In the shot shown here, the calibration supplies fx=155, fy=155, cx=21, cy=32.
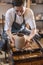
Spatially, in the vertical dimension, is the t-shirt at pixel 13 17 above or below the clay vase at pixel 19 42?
above

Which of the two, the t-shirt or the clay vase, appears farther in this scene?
the t-shirt

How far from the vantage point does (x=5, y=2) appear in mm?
3885

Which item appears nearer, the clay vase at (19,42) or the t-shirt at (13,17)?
the clay vase at (19,42)

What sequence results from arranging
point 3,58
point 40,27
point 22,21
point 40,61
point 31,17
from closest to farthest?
point 40,61
point 31,17
point 22,21
point 3,58
point 40,27

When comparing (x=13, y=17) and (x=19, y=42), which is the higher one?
(x=13, y=17)

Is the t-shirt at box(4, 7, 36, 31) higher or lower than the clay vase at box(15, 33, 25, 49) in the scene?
higher

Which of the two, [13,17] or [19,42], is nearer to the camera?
[19,42]

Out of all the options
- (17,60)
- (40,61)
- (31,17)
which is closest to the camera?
(17,60)

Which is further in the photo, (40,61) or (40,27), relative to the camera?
(40,27)

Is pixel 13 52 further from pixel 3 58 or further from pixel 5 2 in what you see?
pixel 5 2

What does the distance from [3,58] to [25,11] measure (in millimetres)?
1062

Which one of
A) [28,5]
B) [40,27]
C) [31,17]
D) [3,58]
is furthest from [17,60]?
[40,27]

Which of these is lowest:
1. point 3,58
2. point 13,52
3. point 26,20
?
point 3,58

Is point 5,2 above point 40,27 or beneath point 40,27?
above
